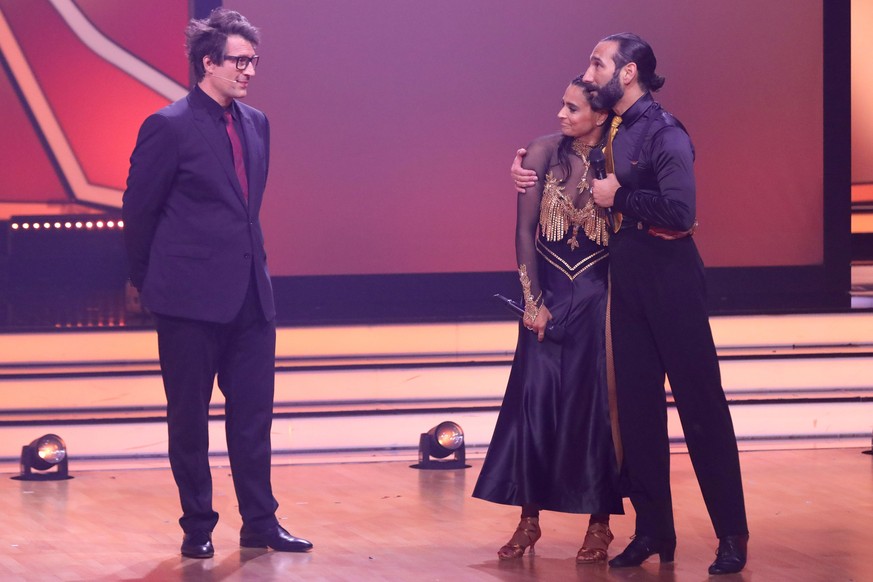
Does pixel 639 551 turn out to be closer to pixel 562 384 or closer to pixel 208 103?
pixel 562 384

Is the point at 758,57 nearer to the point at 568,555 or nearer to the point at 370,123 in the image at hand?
the point at 370,123

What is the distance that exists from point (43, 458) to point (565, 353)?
2301mm

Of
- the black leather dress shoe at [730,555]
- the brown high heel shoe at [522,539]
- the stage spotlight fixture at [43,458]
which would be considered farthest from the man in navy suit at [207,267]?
the stage spotlight fixture at [43,458]

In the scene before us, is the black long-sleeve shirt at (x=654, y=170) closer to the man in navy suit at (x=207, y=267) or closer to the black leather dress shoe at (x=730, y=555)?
the black leather dress shoe at (x=730, y=555)

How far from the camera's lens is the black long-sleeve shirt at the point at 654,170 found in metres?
3.58

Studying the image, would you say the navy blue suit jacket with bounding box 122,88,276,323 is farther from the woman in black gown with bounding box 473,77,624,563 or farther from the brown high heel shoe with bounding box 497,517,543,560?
the brown high heel shoe with bounding box 497,517,543,560

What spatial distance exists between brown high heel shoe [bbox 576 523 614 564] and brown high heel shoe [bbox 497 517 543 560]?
0.14m

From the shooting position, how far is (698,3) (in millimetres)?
7359

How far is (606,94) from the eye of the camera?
376 cm

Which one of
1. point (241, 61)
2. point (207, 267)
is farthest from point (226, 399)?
point (241, 61)

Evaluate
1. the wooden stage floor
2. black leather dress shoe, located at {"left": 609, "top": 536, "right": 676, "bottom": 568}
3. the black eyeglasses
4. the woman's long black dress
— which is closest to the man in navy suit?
the black eyeglasses

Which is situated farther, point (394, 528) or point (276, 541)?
point (394, 528)

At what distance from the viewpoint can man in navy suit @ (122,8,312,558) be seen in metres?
3.87

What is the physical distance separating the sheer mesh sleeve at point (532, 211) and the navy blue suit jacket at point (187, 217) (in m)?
0.82
